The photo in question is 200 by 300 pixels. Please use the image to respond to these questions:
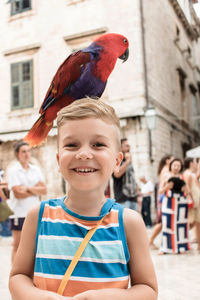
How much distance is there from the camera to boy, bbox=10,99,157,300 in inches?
35.2

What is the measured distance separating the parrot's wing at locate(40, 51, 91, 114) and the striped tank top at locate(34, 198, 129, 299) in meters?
0.52

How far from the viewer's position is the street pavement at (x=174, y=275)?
301cm

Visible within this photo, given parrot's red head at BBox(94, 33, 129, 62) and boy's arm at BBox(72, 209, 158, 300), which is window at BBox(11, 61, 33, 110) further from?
boy's arm at BBox(72, 209, 158, 300)

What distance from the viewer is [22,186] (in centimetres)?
340

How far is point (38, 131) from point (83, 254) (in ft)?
1.80

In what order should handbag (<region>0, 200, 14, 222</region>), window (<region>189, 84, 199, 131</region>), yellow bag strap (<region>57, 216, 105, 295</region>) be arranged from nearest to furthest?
yellow bag strap (<region>57, 216, 105, 295</region>)
handbag (<region>0, 200, 14, 222</region>)
window (<region>189, 84, 199, 131</region>)

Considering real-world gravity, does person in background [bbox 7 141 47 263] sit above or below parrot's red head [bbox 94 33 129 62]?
below

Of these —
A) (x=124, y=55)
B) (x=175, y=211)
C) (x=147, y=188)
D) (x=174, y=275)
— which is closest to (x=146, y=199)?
(x=147, y=188)

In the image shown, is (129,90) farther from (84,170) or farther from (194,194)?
(84,170)

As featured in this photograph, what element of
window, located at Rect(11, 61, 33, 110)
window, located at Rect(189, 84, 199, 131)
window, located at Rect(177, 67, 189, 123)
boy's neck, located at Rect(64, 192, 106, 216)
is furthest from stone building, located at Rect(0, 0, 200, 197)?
boy's neck, located at Rect(64, 192, 106, 216)

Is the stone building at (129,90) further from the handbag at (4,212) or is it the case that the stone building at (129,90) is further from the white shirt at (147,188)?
the handbag at (4,212)

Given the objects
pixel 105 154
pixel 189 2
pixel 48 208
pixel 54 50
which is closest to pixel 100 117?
pixel 105 154

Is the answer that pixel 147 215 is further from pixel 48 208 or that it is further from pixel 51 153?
pixel 48 208

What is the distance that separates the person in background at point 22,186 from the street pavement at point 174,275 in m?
0.76
